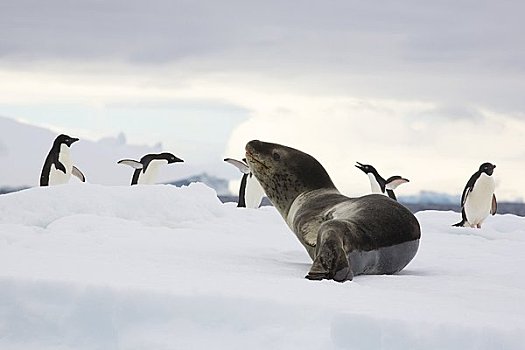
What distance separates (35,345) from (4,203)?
5.16 metres

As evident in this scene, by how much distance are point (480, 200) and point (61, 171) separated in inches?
330

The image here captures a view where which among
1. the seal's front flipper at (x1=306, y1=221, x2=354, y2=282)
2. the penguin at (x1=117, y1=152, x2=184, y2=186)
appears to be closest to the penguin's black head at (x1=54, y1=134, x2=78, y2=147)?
the penguin at (x1=117, y1=152, x2=184, y2=186)

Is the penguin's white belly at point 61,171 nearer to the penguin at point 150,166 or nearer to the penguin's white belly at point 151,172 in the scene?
the penguin at point 150,166

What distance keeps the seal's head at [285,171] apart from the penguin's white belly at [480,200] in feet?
26.0

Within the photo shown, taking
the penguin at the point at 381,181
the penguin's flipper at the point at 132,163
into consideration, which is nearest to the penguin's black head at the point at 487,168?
the penguin at the point at 381,181

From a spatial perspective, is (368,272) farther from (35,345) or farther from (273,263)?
(35,345)

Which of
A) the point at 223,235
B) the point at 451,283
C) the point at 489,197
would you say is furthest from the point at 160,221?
the point at 489,197

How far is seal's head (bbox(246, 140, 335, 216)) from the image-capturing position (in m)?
6.62

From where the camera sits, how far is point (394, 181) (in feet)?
59.8

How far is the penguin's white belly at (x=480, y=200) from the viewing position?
14.4 meters

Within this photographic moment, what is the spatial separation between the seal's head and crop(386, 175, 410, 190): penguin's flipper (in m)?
11.6

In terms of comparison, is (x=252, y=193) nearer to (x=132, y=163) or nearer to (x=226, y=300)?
(x=132, y=163)

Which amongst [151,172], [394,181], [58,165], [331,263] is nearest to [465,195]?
[394,181]

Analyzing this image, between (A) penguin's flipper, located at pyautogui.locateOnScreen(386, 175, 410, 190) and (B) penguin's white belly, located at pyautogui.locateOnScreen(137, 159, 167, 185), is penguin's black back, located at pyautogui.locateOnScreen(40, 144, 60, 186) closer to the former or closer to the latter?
(B) penguin's white belly, located at pyautogui.locateOnScreen(137, 159, 167, 185)
